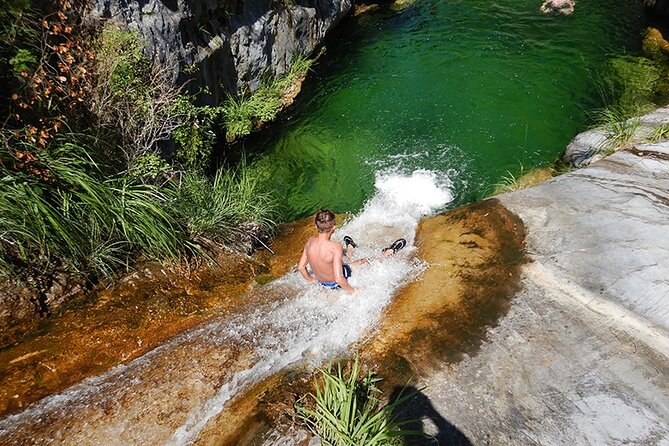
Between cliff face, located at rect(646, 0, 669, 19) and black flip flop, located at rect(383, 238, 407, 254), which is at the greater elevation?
black flip flop, located at rect(383, 238, 407, 254)

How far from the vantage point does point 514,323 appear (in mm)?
4781

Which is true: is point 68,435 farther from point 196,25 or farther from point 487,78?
point 487,78

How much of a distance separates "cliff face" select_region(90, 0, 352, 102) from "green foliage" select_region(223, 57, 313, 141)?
25 cm

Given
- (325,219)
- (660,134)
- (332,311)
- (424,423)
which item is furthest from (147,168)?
(660,134)

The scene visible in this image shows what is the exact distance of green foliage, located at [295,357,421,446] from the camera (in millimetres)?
3621

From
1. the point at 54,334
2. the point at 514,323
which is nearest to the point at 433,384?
the point at 514,323

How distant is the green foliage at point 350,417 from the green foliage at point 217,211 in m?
3.14

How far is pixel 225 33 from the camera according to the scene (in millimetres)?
9992

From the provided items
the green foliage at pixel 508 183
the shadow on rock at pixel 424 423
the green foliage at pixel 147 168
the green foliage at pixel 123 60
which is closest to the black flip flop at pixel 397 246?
the shadow on rock at pixel 424 423

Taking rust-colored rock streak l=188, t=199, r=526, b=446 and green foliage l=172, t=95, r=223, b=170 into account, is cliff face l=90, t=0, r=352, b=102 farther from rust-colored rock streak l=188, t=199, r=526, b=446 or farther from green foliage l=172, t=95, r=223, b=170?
rust-colored rock streak l=188, t=199, r=526, b=446

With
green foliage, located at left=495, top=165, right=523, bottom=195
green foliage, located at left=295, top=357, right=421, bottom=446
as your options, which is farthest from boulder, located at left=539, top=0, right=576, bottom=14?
green foliage, located at left=295, top=357, right=421, bottom=446

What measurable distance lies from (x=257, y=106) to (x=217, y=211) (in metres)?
5.22

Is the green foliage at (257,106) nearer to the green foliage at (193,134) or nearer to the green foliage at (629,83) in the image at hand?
the green foliage at (193,134)

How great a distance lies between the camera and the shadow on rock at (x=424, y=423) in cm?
378
